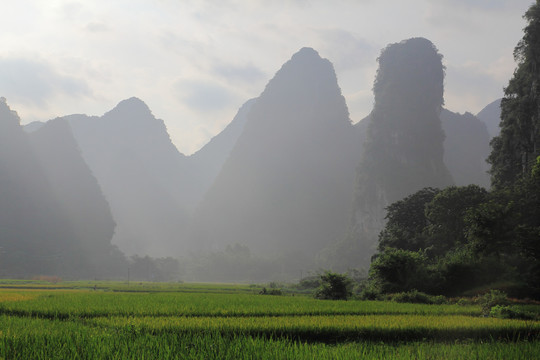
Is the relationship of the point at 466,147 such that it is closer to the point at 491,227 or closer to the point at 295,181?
the point at 295,181

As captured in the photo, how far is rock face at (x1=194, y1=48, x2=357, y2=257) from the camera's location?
169m

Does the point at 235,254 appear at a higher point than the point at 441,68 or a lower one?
lower

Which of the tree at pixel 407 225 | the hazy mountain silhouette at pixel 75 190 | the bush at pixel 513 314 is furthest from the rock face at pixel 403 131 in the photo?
the bush at pixel 513 314

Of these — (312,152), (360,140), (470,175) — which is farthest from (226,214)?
(470,175)

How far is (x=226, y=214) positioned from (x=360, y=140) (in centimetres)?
6549

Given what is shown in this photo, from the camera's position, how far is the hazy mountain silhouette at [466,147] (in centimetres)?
16475

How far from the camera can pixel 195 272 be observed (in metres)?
97.3

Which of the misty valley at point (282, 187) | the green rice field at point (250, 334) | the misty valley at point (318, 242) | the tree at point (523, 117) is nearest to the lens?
the green rice field at point (250, 334)

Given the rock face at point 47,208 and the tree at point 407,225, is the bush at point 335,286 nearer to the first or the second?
the tree at point 407,225

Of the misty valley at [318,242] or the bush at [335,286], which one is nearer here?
the misty valley at [318,242]

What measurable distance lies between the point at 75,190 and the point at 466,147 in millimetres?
142312

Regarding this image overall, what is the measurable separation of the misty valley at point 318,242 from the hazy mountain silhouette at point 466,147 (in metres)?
0.80

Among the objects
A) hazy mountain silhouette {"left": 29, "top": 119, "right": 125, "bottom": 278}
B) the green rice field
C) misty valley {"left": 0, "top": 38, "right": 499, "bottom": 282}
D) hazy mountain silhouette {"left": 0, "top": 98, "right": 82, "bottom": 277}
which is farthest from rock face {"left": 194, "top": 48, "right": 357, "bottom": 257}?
the green rice field

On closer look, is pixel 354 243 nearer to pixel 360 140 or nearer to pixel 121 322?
pixel 360 140
